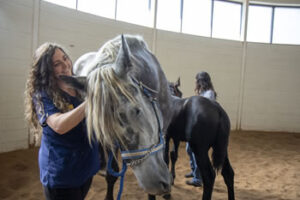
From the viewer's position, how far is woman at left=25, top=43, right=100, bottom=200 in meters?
0.96

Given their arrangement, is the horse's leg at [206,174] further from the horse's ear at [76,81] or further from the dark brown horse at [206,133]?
the horse's ear at [76,81]

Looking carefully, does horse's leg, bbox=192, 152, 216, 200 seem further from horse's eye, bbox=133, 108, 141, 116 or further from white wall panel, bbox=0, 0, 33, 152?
white wall panel, bbox=0, 0, 33, 152

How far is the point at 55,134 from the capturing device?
97 centimetres

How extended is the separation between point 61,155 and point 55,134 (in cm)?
10

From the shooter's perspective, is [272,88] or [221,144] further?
[272,88]

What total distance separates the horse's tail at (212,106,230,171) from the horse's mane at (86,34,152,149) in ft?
5.38

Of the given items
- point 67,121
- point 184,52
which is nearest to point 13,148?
point 67,121

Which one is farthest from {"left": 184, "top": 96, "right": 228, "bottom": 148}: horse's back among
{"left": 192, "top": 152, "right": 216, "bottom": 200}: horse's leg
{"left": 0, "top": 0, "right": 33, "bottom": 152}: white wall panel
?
{"left": 0, "top": 0, "right": 33, "bottom": 152}: white wall panel

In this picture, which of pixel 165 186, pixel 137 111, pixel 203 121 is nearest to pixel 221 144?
pixel 203 121

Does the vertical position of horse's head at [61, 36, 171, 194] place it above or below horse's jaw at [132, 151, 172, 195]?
above

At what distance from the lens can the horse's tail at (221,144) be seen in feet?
7.20

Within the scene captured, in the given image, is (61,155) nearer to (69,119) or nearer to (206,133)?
(69,119)

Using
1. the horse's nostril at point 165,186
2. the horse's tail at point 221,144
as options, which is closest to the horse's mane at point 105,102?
the horse's nostril at point 165,186

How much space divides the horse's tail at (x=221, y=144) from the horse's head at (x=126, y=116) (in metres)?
1.45
